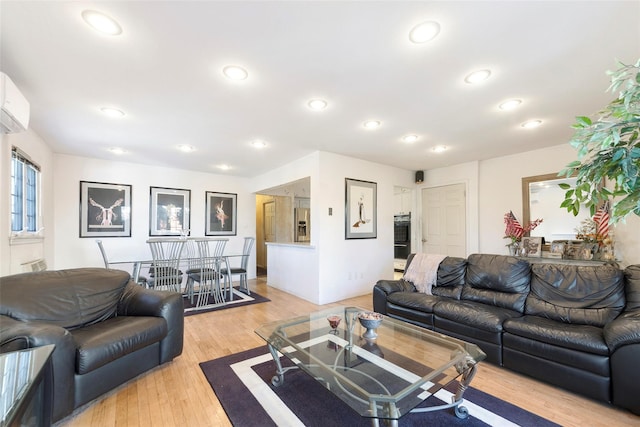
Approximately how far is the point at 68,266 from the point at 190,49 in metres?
4.70

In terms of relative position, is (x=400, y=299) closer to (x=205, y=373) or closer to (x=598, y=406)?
(x=598, y=406)

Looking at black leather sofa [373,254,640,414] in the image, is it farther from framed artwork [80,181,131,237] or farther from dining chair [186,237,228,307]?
framed artwork [80,181,131,237]

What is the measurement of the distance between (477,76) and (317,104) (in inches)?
54.5

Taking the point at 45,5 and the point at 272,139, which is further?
the point at 272,139

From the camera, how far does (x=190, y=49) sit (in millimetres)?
1836

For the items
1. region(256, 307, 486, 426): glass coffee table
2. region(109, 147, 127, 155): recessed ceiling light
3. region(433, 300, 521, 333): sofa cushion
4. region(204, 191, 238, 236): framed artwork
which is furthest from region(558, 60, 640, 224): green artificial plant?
region(204, 191, 238, 236): framed artwork

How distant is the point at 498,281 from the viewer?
9.50ft

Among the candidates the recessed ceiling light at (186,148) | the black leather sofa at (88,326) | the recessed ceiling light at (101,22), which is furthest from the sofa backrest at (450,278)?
the recessed ceiling light at (186,148)

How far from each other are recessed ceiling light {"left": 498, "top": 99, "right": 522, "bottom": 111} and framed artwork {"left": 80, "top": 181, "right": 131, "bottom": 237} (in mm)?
5878

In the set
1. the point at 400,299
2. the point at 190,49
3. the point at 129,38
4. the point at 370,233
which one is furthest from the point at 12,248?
the point at 370,233

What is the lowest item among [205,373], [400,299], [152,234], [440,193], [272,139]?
[205,373]

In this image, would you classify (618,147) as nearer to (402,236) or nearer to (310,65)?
(310,65)

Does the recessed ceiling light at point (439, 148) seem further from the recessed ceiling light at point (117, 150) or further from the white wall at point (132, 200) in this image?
the recessed ceiling light at point (117, 150)

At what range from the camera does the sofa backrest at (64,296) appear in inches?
77.9
